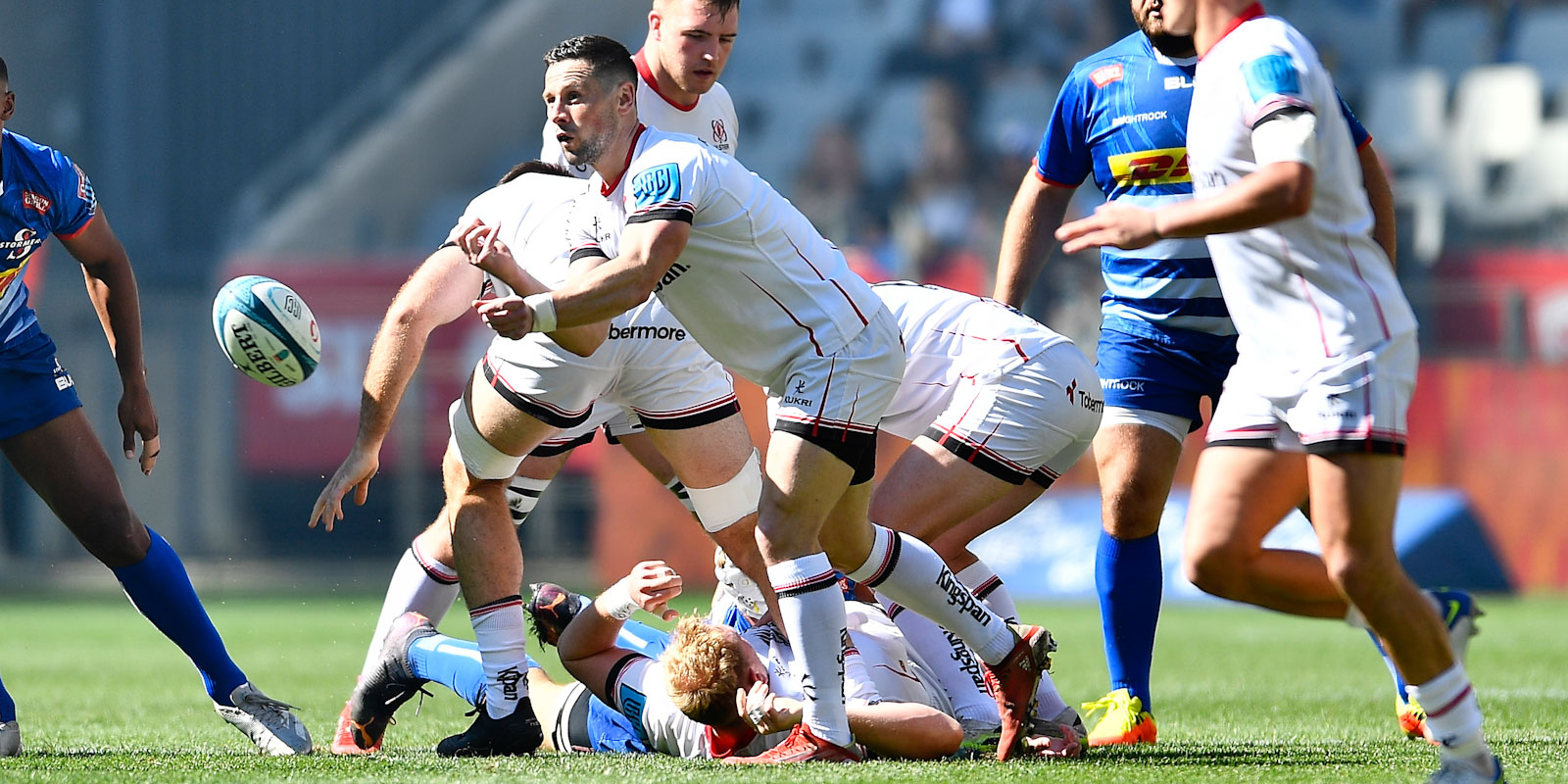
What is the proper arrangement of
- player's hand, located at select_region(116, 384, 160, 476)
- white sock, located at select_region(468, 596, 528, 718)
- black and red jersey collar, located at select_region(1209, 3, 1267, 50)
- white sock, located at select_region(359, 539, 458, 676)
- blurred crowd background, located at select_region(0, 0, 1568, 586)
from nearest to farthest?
black and red jersey collar, located at select_region(1209, 3, 1267, 50) < white sock, located at select_region(468, 596, 528, 718) < player's hand, located at select_region(116, 384, 160, 476) < white sock, located at select_region(359, 539, 458, 676) < blurred crowd background, located at select_region(0, 0, 1568, 586)

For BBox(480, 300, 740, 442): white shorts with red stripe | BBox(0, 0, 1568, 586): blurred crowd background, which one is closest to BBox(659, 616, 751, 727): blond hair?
BBox(480, 300, 740, 442): white shorts with red stripe

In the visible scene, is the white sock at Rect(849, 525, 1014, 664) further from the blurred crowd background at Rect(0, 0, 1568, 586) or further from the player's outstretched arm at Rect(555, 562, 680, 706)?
the blurred crowd background at Rect(0, 0, 1568, 586)

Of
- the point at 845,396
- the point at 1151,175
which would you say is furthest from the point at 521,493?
the point at 1151,175

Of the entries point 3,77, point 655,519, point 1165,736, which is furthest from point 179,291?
point 1165,736

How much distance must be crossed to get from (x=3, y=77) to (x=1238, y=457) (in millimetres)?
3714

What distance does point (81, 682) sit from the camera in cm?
793

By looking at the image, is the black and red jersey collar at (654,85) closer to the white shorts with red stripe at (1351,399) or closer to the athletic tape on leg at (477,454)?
the athletic tape on leg at (477,454)

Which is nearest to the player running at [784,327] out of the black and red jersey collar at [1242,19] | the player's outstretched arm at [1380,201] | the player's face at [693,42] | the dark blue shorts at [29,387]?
the player's face at [693,42]

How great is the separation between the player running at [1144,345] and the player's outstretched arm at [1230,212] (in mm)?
1374

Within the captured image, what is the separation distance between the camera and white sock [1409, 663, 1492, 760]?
3766 millimetres

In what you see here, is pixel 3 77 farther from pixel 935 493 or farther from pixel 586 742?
pixel 935 493

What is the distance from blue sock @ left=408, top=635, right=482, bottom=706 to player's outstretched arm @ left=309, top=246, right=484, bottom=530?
0.47 m

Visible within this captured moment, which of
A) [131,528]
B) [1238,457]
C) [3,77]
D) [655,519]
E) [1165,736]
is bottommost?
[655,519]

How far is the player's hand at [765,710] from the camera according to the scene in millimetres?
4434
